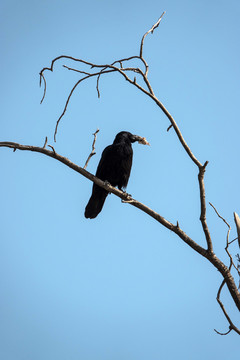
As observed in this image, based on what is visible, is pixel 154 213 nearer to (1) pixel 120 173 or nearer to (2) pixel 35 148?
(2) pixel 35 148

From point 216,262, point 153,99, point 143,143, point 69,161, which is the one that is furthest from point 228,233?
point 143,143

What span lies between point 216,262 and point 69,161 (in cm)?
176

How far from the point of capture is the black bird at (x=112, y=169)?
23.5 ft

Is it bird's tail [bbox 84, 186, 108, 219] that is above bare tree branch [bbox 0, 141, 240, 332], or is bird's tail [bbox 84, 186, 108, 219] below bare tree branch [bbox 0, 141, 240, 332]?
above

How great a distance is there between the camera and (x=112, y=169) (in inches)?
285

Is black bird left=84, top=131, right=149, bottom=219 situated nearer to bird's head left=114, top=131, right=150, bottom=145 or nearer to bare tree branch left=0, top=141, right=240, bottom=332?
bird's head left=114, top=131, right=150, bottom=145

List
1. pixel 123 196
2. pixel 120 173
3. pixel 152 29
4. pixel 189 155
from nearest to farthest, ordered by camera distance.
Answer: pixel 189 155
pixel 152 29
pixel 123 196
pixel 120 173

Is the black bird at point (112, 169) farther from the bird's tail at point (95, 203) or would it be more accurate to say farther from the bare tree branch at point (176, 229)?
the bare tree branch at point (176, 229)

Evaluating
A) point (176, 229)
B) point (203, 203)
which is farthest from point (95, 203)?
point (203, 203)

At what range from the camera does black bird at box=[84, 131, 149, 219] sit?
23.5 feet

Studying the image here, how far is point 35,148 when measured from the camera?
479 centimetres

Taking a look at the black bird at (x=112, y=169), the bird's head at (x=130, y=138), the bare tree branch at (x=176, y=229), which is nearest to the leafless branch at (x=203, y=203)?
A: the bare tree branch at (x=176, y=229)

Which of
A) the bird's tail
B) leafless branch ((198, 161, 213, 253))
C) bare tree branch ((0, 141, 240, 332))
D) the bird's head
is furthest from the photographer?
the bird's head

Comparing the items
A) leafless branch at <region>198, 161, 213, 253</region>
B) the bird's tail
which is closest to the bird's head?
the bird's tail
